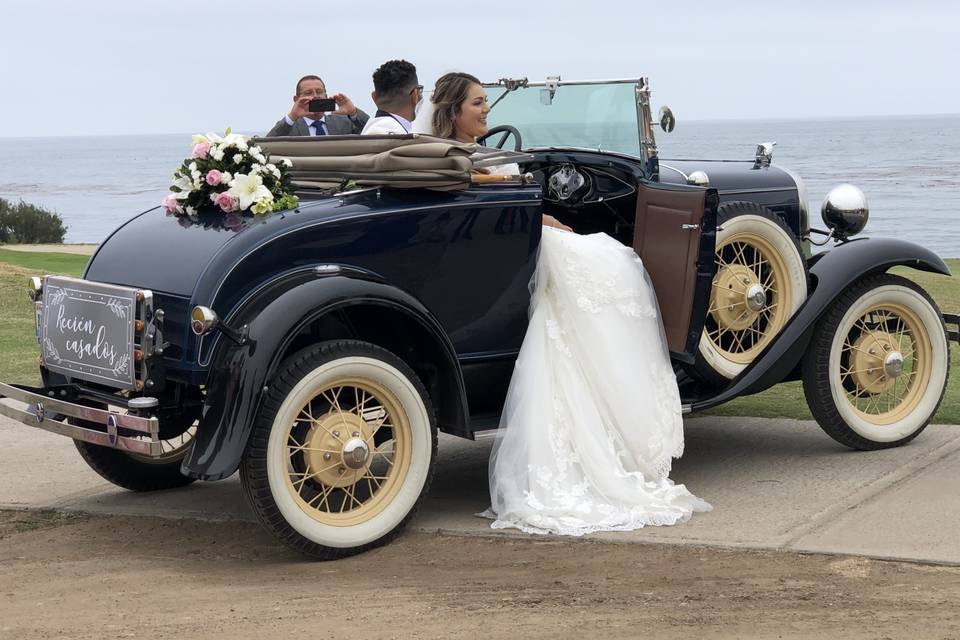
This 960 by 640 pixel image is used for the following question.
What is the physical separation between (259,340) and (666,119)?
99.7 inches

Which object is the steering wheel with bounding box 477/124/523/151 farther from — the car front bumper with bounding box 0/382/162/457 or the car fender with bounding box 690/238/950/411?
the car front bumper with bounding box 0/382/162/457

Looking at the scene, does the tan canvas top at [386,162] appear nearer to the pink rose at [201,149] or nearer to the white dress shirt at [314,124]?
the pink rose at [201,149]

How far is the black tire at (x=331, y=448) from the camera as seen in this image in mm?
4426

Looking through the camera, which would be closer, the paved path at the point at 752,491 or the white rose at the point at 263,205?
the paved path at the point at 752,491

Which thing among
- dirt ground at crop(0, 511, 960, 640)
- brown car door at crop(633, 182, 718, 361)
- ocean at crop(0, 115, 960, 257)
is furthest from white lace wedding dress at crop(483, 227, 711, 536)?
ocean at crop(0, 115, 960, 257)

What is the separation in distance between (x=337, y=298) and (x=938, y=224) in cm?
3405

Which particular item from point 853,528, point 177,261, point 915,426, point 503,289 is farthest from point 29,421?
point 915,426

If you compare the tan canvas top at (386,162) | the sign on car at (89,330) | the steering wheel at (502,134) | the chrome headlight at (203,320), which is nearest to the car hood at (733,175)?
the steering wheel at (502,134)

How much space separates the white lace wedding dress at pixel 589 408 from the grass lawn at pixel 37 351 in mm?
1934

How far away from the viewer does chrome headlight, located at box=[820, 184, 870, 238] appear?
6535mm

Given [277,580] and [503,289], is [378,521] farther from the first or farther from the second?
[503,289]

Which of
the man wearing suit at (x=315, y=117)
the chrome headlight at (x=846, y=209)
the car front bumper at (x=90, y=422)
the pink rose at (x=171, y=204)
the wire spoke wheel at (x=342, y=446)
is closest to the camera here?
the car front bumper at (x=90, y=422)

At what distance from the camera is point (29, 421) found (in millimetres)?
4914

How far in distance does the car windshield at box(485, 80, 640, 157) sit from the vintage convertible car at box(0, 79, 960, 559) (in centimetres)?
1
